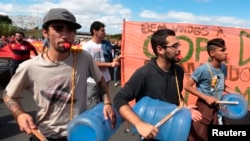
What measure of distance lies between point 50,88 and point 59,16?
1.60 feet

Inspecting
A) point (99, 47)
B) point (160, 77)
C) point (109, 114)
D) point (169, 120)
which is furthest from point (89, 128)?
point (99, 47)

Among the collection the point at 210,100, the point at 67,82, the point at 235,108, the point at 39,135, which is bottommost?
the point at 235,108

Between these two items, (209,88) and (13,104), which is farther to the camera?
(209,88)

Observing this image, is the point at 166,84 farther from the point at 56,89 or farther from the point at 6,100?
the point at 6,100

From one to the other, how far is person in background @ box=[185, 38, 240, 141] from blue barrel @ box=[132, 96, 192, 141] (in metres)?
1.39

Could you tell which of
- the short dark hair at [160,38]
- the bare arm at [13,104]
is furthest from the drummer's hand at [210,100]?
the bare arm at [13,104]

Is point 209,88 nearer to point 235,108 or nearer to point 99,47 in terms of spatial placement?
point 235,108

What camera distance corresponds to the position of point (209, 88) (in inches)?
153

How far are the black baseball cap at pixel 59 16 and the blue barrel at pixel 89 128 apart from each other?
2.05 ft

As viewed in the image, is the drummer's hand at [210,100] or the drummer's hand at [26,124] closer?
the drummer's hand at [26,124]

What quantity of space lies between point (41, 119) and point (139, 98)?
0.71m

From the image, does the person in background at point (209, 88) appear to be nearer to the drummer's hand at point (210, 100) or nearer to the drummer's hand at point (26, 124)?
the drummer's hand at point (210, 100)

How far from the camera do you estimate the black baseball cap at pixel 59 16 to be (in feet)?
7.41

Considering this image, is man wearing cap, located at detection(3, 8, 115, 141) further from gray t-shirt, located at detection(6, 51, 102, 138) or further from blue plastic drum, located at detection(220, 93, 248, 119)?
blue plastic drum, located at detection(220, 93, 248, 119)
